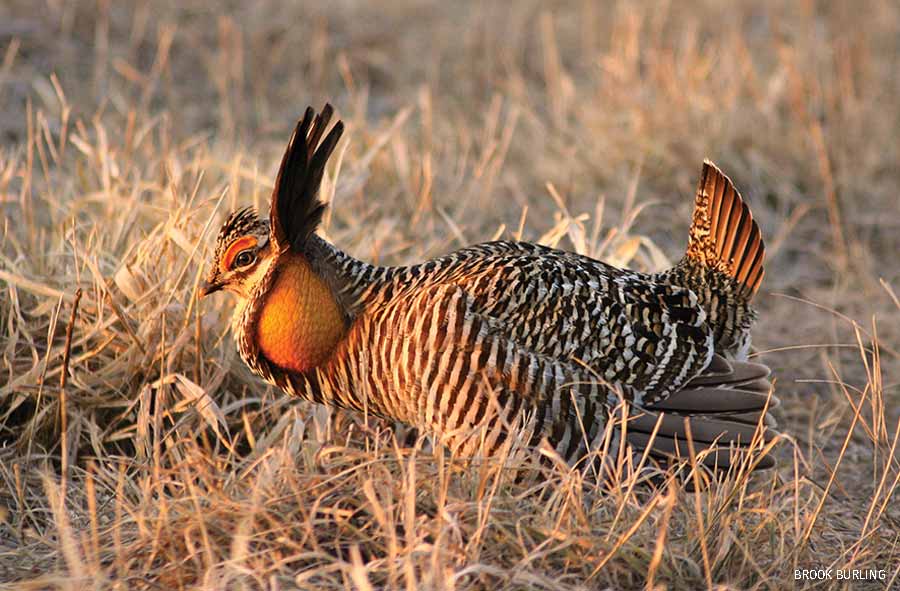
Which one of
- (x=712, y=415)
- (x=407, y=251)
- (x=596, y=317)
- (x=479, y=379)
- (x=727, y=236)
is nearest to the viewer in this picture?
(x=479, y=379)

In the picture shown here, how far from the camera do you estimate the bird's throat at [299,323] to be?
3.20 m

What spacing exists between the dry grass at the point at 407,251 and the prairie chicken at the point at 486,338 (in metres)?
0.17

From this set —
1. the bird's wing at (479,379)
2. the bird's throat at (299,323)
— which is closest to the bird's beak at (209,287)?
→ the bird's throat at (299,323)

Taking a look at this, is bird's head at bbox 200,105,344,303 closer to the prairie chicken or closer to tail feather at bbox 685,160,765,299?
the prairie chicken

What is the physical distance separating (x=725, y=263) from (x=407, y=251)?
133 cm

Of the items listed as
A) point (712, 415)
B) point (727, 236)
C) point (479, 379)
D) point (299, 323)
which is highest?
point (727, 236)

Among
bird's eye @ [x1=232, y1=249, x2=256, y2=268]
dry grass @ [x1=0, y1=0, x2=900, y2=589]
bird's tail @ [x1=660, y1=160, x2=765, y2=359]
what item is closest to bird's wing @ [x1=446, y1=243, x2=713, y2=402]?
bird's tail @ [x1=660, y1=160, x2=765, y2=359]

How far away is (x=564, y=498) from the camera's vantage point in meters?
2.69

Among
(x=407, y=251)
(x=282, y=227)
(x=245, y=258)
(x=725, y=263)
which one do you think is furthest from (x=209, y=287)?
(x=725, y=263)

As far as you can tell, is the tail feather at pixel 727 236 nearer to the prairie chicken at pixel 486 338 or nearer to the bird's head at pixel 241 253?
the prairie chicken at pixel 486 338

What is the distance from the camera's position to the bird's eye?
10.7 ft

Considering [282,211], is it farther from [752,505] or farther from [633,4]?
[633,4]

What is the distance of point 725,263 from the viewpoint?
3.48m

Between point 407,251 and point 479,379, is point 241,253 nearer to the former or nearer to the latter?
point 479,379
